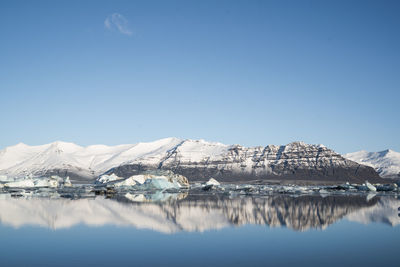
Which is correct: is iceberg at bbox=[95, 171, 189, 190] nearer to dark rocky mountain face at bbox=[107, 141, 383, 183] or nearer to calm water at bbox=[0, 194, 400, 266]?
calm water at bbox=[0, 194, 400, 266]

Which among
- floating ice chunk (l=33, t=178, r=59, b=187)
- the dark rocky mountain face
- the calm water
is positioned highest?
the dark rocky mountain face

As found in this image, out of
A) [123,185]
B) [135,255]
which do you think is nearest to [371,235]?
[135,255]

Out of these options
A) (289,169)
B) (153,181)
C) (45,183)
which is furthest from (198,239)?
(289,169)

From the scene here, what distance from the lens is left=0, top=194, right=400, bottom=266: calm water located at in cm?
1339

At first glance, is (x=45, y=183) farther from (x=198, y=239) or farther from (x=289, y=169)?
(x=289, y=169)

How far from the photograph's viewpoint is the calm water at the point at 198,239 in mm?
13391

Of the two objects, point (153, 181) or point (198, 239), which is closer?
point (198, 239)

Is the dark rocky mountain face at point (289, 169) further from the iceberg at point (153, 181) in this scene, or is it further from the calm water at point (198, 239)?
the calm water at point (198, 239)

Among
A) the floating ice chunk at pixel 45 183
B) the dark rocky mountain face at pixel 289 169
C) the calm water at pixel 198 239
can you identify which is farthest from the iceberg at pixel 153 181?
the dark rocky mountain face at pixel 289 169

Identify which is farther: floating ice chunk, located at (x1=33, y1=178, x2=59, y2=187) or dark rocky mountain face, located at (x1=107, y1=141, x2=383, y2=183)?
dark rocky mountain face, located at (x1=107, y1=141, x2=383, y2=183)

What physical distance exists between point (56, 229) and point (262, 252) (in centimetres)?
1112

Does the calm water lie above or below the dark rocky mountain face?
below

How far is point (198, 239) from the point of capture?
17531 mm

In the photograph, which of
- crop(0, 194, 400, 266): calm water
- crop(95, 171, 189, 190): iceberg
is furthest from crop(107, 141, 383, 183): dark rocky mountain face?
crop(0, 194, 400, 266): calm water
